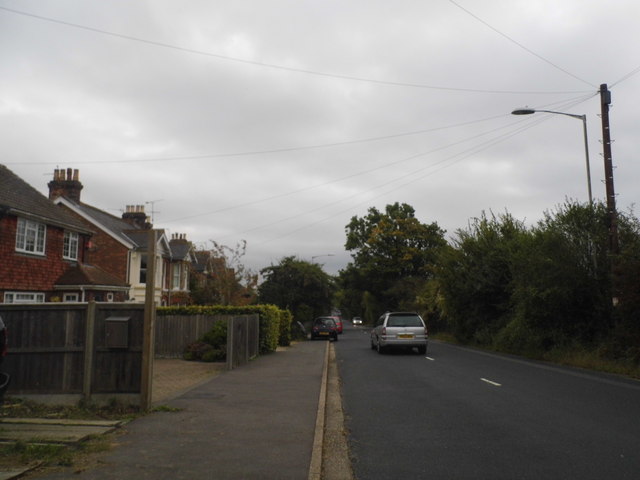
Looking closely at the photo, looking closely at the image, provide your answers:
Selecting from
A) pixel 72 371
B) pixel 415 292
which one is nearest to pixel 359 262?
pixel 415 292

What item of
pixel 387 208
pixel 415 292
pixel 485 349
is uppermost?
pixel 387 208

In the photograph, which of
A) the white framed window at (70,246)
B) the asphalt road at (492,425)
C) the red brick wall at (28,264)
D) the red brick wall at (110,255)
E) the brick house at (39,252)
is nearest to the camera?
the asphalt road at (492,425)

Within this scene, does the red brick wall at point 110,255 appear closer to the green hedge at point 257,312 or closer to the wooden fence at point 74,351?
the green hedge at point 257,312

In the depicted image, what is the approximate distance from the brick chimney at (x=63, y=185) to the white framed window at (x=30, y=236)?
34.5ft

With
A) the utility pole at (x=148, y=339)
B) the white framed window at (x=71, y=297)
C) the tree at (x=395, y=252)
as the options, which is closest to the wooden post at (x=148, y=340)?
the utility pole at (x=148, y=339)

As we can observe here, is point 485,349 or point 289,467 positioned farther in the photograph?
point 485,349

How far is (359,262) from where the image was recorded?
2229 inches

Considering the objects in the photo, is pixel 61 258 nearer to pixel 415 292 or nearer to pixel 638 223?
pixel 638 223

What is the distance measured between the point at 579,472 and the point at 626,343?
12.1m

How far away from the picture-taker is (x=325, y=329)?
3541 centimetres

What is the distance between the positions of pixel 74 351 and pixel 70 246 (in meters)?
17.9

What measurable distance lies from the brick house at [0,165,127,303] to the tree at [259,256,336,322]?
12.9 m

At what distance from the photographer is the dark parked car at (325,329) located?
3538 centimetres

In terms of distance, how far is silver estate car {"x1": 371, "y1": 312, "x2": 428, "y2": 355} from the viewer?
21.6 m
